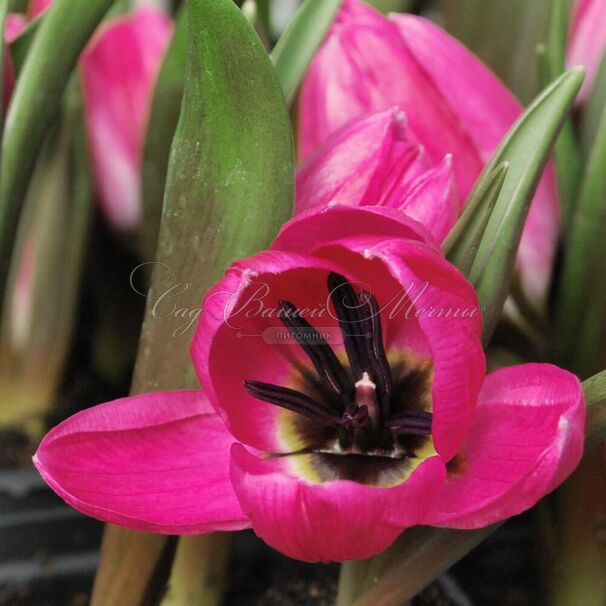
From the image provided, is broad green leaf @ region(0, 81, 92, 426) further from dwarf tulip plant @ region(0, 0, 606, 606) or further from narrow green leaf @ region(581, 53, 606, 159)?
narrow green leaf @ region(581, 53, 606, 159)

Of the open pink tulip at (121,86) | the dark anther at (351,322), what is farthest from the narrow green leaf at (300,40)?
the open pink tulip at (121,86)

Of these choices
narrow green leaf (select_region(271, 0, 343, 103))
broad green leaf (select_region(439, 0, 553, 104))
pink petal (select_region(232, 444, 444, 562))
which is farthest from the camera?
broad green leaf (select_region(439, 0, 553, 104))

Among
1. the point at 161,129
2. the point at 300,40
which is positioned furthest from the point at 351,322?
the point at 161,129

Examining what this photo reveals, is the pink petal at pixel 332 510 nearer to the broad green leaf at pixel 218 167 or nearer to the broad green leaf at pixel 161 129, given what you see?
the broad green leaf at pixel 218 167

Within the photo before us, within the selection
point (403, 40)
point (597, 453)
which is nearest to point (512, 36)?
point (403, 40)

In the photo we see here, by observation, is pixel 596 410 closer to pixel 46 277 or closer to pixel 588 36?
pixel 588 36

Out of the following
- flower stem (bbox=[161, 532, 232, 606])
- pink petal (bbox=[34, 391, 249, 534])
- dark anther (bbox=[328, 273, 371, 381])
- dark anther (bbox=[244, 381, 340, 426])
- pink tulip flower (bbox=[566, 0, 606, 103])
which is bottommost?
flower stem (bbox=[161, 532, 232, 606])

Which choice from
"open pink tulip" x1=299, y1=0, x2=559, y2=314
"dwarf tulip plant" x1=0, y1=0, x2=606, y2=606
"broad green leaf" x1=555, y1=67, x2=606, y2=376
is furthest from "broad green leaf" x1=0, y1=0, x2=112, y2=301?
"broad green leaf" x1=555, y1=67, x2=606, y2=376
